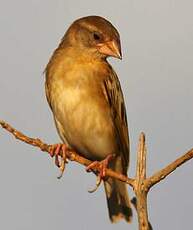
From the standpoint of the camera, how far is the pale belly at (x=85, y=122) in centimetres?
625

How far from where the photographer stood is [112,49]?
20.6 ft

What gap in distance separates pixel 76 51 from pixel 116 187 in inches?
63.4

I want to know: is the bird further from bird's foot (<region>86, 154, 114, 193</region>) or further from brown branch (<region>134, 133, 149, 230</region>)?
brown branch (<region>134, 133, 149, 230</region>)

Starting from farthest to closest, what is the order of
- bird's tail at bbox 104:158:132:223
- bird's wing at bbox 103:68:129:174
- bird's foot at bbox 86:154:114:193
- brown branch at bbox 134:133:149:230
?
bird's tail at bbox 104:158:132:223 < bird's wing at bbox 103:68:129:174 < bird's foot at bbox 86:154:114:193 < brown branch at bbox 134:133:149:230

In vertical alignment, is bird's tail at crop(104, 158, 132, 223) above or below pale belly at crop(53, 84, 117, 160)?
below

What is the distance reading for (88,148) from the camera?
6.59 meters

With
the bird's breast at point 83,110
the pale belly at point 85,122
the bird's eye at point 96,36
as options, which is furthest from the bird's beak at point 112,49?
the pale belly at point 85,122

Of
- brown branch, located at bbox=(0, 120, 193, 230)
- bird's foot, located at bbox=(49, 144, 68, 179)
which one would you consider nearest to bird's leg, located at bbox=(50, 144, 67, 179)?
bird's foot, located at bbox=(49, 144, 68, 179)

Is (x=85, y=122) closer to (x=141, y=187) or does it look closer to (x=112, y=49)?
(x=112, y=49)

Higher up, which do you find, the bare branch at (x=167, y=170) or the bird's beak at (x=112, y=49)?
the bird's beak at (x=112, y=49)

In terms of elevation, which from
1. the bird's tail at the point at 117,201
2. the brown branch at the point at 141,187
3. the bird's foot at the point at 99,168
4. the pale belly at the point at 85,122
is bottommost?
the brown branch at the point at 141,187

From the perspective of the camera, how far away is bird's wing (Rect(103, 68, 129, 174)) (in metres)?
6.49

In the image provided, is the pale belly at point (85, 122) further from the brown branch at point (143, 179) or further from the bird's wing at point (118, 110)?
the brown branch at point (143, 179)

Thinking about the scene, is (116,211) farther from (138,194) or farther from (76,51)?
(138,194)
